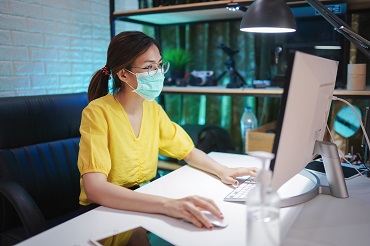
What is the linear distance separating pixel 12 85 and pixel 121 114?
76 cm

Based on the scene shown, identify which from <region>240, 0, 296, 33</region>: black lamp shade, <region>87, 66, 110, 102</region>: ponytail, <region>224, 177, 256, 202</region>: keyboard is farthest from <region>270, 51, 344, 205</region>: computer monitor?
<region>87, 66, 110, 102</region>: ponytail

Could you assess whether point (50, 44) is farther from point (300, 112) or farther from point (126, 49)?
point (300, 112)

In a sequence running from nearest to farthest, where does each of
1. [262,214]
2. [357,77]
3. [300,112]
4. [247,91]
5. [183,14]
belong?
[262,214], [300,112], [357,77], [247,91], [183,14]

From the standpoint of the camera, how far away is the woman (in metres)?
1.23

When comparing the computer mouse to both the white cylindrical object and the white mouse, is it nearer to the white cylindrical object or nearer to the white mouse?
the white mouse

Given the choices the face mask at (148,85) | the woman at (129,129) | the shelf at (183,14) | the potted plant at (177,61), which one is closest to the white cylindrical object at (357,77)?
the shelf at (183,14)

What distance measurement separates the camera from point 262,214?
2.31ft

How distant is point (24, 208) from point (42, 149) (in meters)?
0.35

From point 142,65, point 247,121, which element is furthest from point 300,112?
point 247,121

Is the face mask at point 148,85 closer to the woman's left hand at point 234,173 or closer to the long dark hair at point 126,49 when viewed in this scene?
the long dark hair at point 126,49

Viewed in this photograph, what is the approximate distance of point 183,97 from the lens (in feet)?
8.64

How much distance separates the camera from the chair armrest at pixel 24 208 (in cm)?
118

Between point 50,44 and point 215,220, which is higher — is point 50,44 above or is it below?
above

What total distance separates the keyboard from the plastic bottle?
40 cm
